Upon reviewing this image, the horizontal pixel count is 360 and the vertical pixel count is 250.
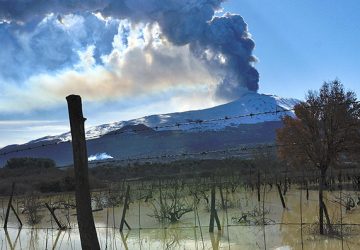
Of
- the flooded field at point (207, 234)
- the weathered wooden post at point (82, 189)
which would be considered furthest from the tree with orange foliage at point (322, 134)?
the weathered wooden post at point (82, 189)

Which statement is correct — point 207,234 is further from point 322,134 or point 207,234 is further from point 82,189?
point 322,134

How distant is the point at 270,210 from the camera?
2117 centimetres

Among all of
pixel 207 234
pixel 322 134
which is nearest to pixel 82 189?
pixel 207 234

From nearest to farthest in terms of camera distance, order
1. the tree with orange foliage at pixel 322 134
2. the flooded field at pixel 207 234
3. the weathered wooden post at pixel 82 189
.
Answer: the weathered wooden post at pixel 82 189 < the flooded field at pixel 207 234 < the tree with orange foliage at pixel 322 134

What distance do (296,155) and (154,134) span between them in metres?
158

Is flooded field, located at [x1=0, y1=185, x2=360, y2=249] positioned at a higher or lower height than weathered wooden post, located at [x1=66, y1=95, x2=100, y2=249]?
lower

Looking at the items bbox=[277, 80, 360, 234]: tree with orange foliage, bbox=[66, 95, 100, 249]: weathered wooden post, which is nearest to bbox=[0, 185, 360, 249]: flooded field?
bbox=[66, 95, 100, 249]: weathered wooden post

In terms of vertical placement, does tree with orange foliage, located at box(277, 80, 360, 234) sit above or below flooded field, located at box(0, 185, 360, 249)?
above

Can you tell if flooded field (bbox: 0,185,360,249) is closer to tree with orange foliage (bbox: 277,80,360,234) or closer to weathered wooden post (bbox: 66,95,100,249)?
weathered wooden post (bbox: 66,95,100,249)

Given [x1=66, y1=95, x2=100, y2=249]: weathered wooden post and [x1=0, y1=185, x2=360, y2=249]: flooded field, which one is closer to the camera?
[x1=66, y1=95, x2=100, y2=249]: weathered wooden post

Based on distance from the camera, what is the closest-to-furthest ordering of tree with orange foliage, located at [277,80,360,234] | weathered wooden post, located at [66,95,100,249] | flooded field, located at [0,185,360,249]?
1. weathered wooden post, located at [66,95,100,249]
2. flooded field, located at [0,185,360,249]
3. tree with orange foliage, located at [277,80,360,234]

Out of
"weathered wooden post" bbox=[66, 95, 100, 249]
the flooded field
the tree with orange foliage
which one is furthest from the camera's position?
the tree with orange foliage

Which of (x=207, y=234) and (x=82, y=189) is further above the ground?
(x=82, y=189)

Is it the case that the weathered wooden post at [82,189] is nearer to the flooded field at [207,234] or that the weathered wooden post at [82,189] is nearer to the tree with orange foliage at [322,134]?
the flooded field at [207,234]
